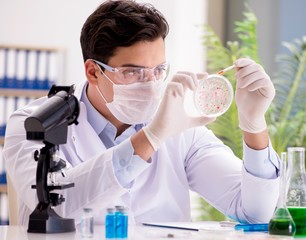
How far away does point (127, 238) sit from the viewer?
1621 mm

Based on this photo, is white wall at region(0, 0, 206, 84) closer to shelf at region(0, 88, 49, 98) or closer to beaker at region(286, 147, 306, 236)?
shelf at region(0, 88, 49, 98)

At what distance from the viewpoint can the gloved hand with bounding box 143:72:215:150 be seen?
1899 mm

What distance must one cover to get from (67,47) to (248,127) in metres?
3.41

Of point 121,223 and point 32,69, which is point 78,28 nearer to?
point 32,69

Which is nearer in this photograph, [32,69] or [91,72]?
[91,72]

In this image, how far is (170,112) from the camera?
1919mm

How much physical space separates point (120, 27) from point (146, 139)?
19.6 inches

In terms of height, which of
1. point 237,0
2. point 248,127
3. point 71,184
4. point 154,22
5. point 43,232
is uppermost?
point 237,0

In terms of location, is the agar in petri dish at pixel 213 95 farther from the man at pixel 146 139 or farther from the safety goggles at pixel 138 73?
the safety goggles at pixel 138 73

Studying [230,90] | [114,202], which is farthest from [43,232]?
[230,90]

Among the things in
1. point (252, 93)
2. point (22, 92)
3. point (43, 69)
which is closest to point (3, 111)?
point (22, 92)

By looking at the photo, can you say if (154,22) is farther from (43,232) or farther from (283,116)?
(283,116)

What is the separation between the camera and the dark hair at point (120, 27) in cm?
221

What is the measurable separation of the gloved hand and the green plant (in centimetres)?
193
